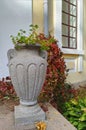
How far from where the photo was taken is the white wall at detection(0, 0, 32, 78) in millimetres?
4086

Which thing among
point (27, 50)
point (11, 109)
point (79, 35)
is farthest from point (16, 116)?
point (79, 35)

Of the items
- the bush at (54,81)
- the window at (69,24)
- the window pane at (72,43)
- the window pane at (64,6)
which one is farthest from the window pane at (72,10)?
the bush at (54,81)

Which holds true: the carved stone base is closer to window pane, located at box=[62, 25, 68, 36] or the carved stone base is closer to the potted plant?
the potted plant

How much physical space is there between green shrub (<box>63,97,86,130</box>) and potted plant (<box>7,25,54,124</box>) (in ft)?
3.36

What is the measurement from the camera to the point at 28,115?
259 cm

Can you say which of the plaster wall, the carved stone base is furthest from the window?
the carved stone base

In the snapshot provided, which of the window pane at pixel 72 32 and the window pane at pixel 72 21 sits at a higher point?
the window pane at pixel 72 21

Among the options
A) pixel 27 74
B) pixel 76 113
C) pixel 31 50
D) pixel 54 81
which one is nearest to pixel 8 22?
pixel 54 81

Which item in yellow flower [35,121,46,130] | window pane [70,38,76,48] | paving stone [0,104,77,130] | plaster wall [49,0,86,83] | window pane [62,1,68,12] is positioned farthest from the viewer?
window pane [70,38,76,48]

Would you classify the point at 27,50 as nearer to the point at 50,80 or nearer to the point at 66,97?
the point at 50,80

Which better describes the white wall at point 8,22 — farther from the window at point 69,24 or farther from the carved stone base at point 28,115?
the window at point 69,24

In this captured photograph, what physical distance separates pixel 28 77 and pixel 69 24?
13.7 feet

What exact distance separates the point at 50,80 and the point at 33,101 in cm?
108

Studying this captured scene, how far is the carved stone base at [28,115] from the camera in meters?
2.56
